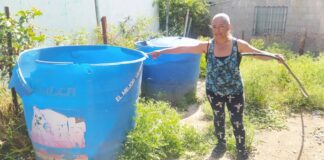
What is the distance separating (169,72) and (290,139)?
6.00 feet

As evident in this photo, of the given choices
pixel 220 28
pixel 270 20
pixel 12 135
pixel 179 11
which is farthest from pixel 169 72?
pixel 270 20

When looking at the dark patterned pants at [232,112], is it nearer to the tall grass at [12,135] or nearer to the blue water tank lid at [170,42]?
the blue water tank lid at [170,42]

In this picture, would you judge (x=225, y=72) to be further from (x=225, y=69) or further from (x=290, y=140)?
(x=290, y=140)

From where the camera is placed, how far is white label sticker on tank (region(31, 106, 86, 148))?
288 centimetres

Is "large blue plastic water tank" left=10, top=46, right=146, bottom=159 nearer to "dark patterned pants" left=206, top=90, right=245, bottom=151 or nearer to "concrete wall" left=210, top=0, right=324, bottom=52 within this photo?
"dark patterned pants" left=206, top=90, right=245, bottom=151

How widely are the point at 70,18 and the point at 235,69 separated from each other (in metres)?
3.79

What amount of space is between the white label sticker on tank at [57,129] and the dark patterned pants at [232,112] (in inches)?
53.5

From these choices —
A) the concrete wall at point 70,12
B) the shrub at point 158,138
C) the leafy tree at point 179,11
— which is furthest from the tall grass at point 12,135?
the leafy tree at point 179,11

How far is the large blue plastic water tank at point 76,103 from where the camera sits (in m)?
2.79

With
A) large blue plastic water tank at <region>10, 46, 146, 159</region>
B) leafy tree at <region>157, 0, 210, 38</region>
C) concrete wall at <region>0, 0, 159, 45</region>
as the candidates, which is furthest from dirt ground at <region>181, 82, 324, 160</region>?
leafy tree at <region>157, 0, 210, 38</region>

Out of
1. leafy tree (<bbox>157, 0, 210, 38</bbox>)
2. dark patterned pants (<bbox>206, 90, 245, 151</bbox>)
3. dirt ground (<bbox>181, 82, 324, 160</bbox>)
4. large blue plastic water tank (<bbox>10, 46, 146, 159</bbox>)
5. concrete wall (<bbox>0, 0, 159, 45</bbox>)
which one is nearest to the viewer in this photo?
large blue plastic water tank (<bbox>10, 46, 146, 159</bbox>)

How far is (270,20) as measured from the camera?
10883 mm

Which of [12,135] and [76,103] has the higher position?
[76,103]

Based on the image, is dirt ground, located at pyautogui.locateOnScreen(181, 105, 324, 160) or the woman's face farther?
dirt ground, located at pyautogui.locateOnScreen(181, 105, 324, 160)
